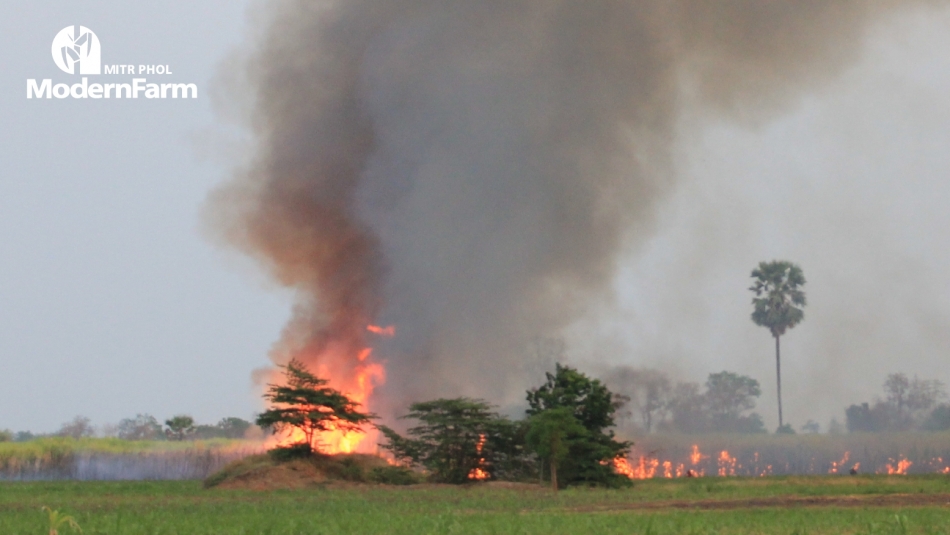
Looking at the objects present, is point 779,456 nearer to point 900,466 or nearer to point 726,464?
point 726,464

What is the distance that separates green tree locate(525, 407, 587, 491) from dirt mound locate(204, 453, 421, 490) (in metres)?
6.47

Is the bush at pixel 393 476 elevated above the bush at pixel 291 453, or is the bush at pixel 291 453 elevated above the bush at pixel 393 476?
the bush at pixel 291 453

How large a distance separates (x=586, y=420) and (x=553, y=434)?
451 centimetres

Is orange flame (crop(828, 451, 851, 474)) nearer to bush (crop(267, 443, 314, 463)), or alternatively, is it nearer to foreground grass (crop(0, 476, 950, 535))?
foreground grass (crop(0, 476, 950, 535))

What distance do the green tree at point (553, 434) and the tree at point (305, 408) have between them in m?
9.10

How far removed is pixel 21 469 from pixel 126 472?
5650 millimetres

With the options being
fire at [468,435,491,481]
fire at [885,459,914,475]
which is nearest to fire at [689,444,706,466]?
fire at [885,459,914,475]

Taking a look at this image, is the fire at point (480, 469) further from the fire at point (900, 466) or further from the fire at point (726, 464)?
the fire at point (900, 466)

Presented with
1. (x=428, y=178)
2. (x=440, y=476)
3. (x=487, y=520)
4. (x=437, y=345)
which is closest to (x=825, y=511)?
(x=487, y=520)

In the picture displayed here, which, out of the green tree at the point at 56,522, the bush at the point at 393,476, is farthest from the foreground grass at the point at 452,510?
the bush at the point at 393,476

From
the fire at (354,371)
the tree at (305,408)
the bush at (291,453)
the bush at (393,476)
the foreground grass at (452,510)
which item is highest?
the fire at (354,371)

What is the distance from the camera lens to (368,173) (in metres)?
70.9

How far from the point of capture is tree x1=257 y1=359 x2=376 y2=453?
4744 cm

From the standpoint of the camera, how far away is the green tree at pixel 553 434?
4419 cm
